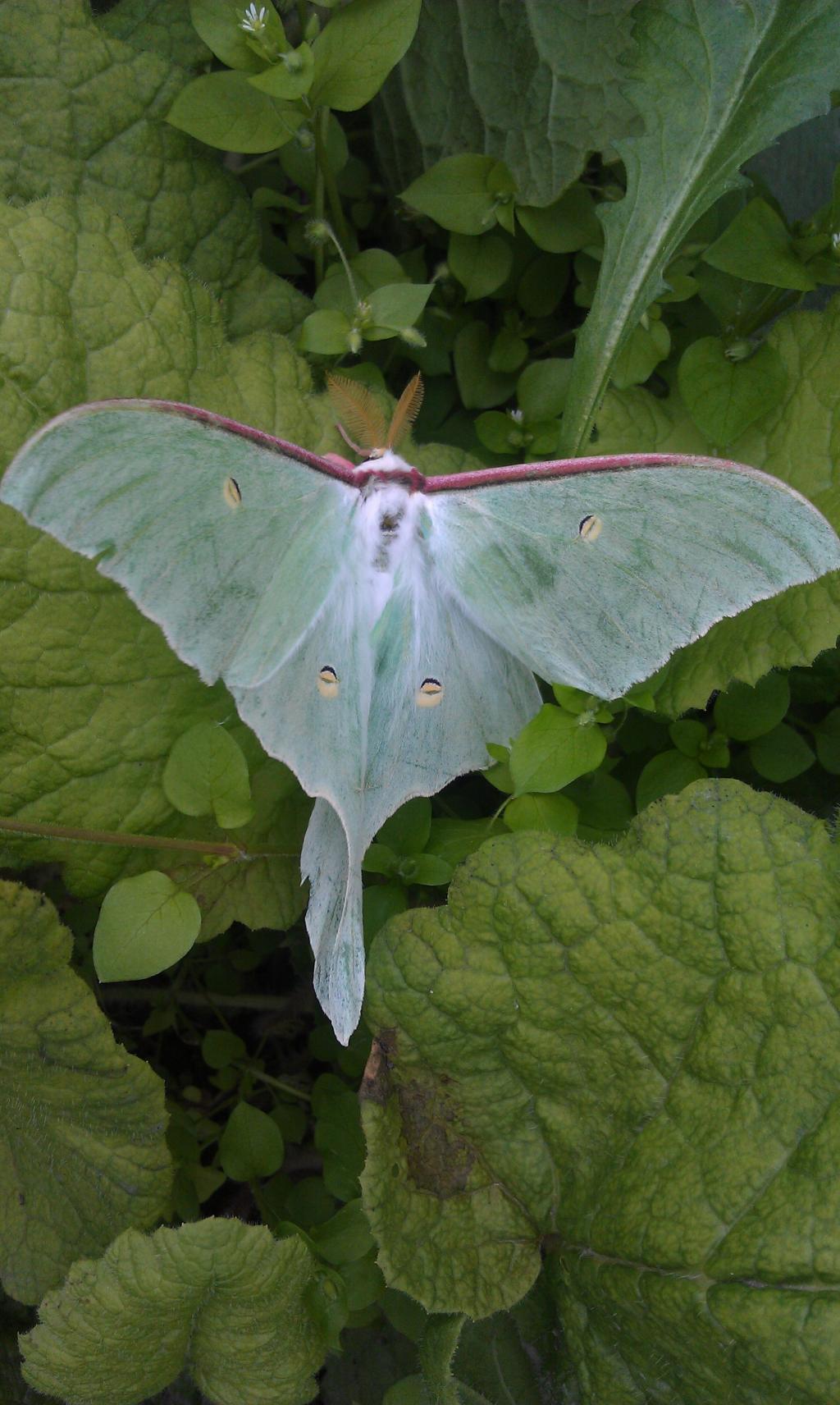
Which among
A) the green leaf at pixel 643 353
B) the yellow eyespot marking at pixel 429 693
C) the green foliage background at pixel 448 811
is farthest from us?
the green leaf at pixel 643 353

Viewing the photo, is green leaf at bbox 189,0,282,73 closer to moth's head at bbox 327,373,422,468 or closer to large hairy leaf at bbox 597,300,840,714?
moth's head at bbox 327,373,422,468

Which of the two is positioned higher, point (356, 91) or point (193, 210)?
point (356, 91)

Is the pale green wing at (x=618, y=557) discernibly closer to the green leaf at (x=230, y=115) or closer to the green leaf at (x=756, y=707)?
the green leaf at (x=756, y=707)

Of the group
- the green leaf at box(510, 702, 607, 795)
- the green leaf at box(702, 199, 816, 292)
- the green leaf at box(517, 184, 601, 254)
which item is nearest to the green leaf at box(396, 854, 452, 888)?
the green leaf at box(510, 702, 607, 795)

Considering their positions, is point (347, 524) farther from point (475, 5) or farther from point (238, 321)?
point (475, 5)

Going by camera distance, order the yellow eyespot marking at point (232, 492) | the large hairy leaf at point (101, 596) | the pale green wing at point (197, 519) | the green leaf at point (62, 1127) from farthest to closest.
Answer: the green leaf at point (62, 1127), the large hairy leaf at point (101, 596), the yellow eyespot marking at point (232, 492), the pale green wing at point (197, 519)

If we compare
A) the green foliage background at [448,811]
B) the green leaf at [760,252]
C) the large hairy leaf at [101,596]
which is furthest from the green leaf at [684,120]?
the large hairy leaf at [101,596]

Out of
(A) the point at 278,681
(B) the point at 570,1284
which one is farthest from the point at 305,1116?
(A) the point at 278,681
